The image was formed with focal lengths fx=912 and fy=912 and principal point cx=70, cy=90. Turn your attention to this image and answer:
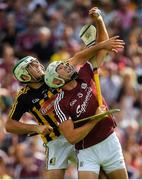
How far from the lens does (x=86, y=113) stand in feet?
34.0

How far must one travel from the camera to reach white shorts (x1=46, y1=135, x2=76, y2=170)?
10.9 meters

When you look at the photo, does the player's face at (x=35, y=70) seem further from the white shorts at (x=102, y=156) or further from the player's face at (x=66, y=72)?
the white shorts at (x=102, y=156)

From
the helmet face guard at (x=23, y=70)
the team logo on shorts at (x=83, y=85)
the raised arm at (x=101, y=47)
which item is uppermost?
the raised arm at (x=101, y=47)

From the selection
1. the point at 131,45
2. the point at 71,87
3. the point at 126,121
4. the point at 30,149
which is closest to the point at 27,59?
the point at 71,87

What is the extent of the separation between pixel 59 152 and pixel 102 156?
0.69 meters

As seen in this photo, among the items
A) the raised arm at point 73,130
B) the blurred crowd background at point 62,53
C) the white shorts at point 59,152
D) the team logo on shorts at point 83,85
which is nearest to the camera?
the raised arm at point 73,130

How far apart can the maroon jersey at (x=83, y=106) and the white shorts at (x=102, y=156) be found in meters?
0.06

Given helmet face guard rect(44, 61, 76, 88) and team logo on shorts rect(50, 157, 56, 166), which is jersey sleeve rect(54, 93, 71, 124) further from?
team logo on shorts rect(50, 157, 56, 166)

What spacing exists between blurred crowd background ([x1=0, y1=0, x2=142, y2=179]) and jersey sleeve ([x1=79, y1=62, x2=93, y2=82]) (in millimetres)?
3424

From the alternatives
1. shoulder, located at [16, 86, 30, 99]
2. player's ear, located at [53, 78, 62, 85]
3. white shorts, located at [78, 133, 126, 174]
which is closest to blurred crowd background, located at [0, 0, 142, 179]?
shoulder, located at [16, 86, 30, 99]

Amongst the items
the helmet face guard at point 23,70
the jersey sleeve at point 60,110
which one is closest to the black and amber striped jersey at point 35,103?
the helmet face guard at point 23,70

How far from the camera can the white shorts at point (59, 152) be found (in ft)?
35.9

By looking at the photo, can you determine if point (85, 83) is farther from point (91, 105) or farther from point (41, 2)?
point (41, 2)

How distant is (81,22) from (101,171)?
24.6 ft
